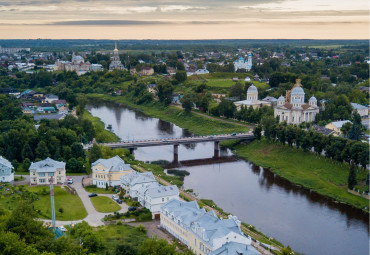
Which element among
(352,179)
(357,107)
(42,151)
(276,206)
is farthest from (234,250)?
(357,107)

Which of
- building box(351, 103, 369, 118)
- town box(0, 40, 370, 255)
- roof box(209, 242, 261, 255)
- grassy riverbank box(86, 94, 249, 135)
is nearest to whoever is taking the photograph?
roof box(209, 242, 261, 255)

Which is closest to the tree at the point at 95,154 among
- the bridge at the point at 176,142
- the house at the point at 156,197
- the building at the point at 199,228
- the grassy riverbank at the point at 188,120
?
the bridge at the point at 176,142

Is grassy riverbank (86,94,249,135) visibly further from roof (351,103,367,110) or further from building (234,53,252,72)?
building (234,53,252,72)

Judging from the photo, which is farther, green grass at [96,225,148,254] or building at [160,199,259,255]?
green grass at [96,225,148,254]

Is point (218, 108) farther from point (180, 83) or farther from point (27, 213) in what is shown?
point (27, 213)

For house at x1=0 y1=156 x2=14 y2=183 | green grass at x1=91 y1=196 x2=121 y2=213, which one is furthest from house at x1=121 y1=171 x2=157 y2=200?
house at x1=0 y1=156 x2=14 y2=183
